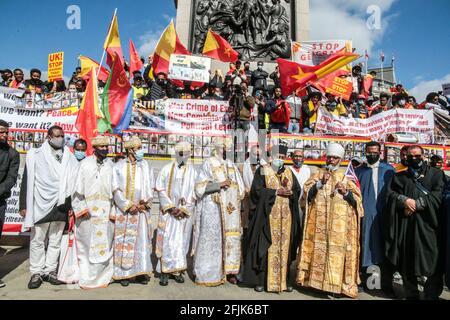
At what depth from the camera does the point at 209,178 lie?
4.93m

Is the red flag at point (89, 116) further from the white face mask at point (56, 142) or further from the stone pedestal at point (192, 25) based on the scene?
the stone pedestal at point (192, 25)

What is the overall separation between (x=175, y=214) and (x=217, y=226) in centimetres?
62

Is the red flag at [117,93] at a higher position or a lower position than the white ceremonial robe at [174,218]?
higher

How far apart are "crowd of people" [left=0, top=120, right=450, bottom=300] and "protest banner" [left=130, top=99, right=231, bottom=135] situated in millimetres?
3351

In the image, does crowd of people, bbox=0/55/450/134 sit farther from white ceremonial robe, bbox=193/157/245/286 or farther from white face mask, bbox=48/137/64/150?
white face mask, bbox=48/137/64/150

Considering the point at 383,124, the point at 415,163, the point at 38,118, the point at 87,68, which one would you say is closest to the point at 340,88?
the point at 383,124

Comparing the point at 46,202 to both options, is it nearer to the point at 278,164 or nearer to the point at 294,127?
the point at 278,164

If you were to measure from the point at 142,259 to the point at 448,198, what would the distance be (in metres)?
3.91

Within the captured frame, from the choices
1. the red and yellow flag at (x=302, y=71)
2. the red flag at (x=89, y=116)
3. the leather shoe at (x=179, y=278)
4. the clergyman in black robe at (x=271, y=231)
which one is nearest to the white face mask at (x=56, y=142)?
the red flag at (x=89, y=116)

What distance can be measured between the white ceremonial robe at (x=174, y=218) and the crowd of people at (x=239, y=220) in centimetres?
1

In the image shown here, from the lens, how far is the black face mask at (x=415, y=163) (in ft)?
14.0

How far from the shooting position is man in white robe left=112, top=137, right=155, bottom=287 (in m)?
4.59
